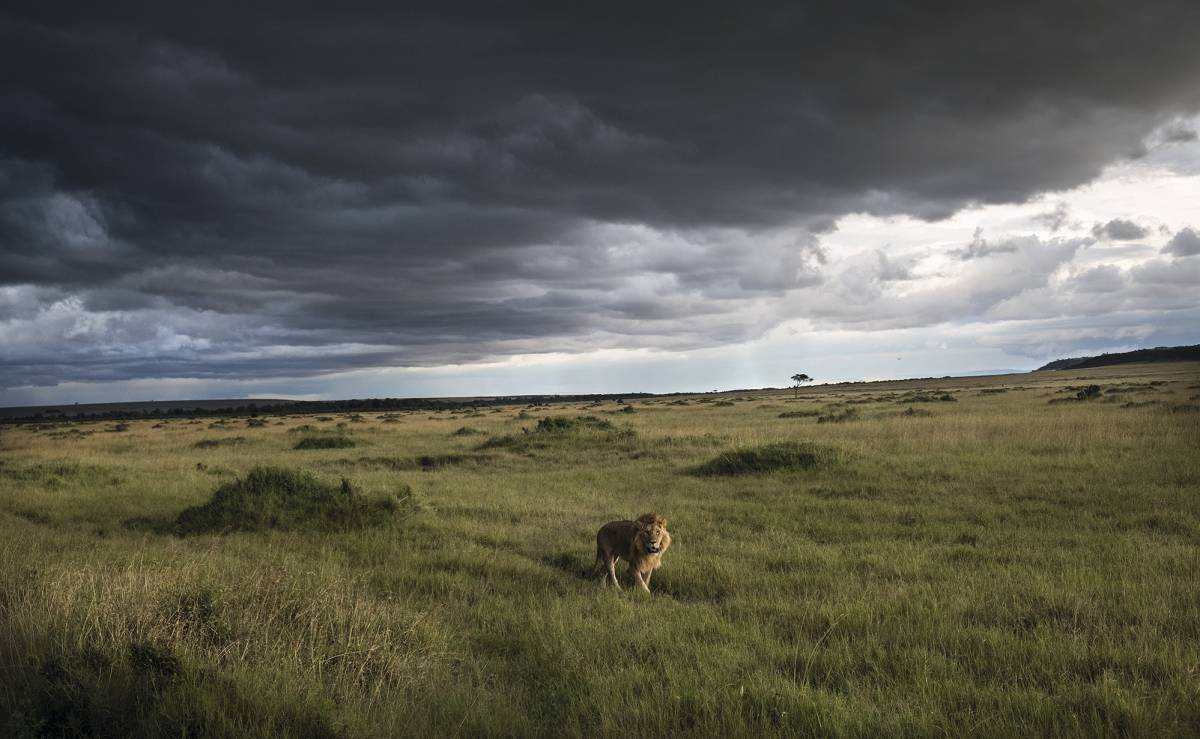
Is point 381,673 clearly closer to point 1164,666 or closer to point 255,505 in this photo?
point 1164,666

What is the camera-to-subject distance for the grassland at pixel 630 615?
4.98 meters

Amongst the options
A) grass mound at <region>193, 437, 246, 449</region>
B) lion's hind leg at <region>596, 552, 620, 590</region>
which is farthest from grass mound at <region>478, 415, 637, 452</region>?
lion's hind leg at <region>596, 552, 620, 590</region>

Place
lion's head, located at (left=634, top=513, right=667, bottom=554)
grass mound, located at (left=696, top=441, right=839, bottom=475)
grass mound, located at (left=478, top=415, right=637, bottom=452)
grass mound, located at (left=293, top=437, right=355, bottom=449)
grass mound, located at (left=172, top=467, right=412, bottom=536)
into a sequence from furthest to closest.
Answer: grass mound, located at (left=293, top=437, right=355, bottom=449) → grass mound, located at (left=478, top=415, right=637, bottom=452) → grass mound, located at (left=696, top=441, right=839, bottom=475) → grass mound, located at (left=172, top=467, right=412, bottom=536) → lion's head, located at (left=634, top=513, right=667, bottom=554)

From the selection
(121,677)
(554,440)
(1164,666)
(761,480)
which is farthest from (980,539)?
(554,440)

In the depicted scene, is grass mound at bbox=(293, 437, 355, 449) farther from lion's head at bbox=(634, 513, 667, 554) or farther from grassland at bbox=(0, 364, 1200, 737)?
lion's head at bbox=(634, 513, 667, 554)

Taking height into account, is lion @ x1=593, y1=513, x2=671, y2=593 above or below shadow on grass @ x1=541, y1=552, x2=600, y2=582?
above

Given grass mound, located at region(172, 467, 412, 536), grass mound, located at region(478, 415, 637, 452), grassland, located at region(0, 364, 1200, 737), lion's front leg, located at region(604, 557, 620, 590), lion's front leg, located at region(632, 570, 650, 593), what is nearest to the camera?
grassland, located at region(0, 364, 1200, 737)

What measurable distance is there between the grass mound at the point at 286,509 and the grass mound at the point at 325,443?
18985mm

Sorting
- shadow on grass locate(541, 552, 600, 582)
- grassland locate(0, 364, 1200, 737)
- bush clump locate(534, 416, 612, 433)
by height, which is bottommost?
shadow on grass locate(541, 552, 600, 582)

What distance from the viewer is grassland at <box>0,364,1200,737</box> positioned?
196 inches

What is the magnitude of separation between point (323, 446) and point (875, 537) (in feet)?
92.2

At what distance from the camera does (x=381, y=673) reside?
5547mm

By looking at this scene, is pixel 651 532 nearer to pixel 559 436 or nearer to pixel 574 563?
pixel 574 563

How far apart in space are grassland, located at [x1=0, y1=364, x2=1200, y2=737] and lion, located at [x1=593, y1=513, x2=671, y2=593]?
302 millimetres
